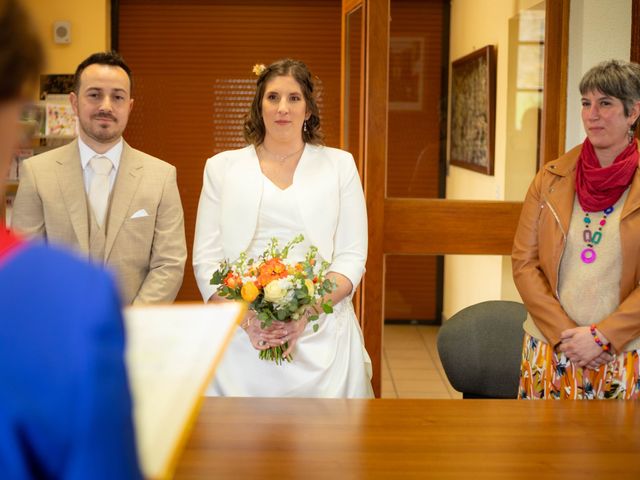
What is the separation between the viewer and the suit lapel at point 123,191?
3102 millimetres

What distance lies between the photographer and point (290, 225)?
3.32 meters

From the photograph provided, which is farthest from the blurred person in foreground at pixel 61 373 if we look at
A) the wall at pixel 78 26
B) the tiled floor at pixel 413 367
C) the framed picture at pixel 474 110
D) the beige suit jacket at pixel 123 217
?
the wall at pixel 78 26

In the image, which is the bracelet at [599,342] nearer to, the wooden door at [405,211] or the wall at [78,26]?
the wooden door at [405,211]

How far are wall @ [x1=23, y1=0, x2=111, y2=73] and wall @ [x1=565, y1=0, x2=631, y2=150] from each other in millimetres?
4620

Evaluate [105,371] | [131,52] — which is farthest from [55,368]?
[131,52]

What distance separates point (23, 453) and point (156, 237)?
2651 mm

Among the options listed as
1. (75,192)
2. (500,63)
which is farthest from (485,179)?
(75,192)

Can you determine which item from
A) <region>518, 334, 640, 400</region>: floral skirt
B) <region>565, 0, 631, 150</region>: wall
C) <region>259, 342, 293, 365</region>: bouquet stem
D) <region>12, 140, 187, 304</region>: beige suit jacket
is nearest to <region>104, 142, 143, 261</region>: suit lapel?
<region>12, 140, 187, 304</region>: beige suit jacket

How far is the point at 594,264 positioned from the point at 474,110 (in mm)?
Answer: 1937

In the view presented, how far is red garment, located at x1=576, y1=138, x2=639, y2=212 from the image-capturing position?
3006 millimetres

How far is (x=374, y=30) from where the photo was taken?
14.4ft

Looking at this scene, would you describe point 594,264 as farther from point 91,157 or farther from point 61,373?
point 61,373

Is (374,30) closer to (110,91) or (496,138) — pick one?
(496,138)

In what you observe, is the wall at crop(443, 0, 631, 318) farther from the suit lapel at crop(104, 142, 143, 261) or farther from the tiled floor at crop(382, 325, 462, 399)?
the suit lapel at crop(104, 142, 143, 261)
